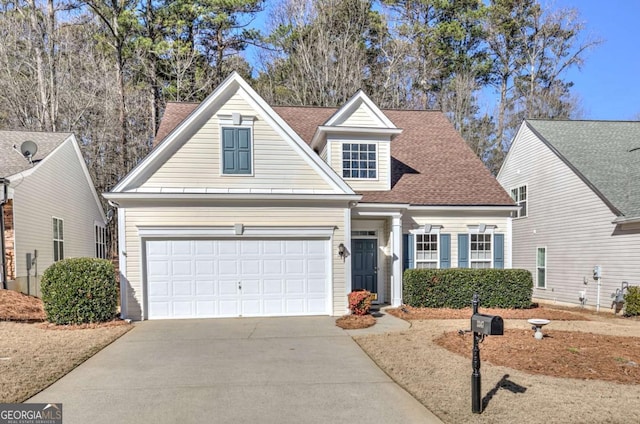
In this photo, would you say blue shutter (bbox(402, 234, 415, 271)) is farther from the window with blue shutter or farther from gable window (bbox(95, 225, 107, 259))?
gable window (bbox(95, 225, 107, 259))

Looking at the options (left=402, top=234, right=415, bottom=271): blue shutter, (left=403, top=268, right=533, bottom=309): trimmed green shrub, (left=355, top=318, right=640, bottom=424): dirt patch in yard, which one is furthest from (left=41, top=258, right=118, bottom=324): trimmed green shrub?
(left=402, top=234, right=415, bottom=271): blue shutter

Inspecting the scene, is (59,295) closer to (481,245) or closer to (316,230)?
(316,230)

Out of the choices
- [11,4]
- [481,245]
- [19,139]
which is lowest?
[481,245]

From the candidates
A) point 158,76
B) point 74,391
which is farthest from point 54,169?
point 74,391

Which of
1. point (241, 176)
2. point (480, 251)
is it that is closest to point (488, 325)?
point (241, 176)

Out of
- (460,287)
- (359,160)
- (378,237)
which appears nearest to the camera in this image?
(460,287)

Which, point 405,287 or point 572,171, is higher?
point 572,171

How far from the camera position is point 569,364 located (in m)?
6.76

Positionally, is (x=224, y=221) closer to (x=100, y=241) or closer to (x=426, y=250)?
(x=426, y=250)

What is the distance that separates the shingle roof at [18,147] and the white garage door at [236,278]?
6.79 meters

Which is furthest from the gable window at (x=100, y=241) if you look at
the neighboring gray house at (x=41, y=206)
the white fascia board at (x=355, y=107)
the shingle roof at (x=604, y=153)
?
Answer: the shingle roof at (x=604, y=153)

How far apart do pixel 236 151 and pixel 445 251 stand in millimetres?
7495

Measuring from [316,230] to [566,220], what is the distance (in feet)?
35.9

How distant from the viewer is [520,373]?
6395mm
